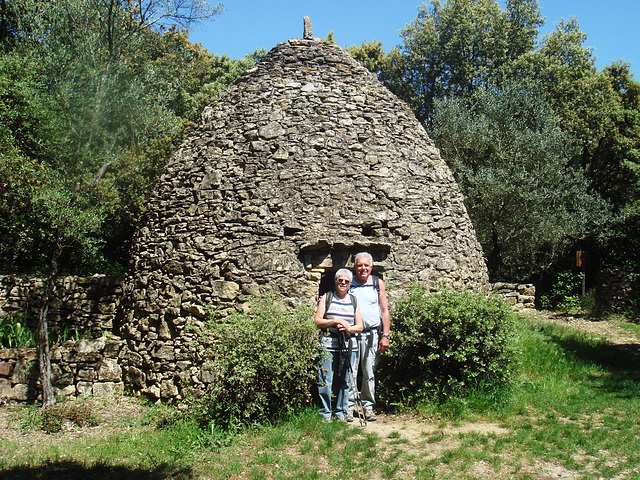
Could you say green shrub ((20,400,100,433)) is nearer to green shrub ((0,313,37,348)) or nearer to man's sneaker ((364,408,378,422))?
green shrub ((0,313,37,348))

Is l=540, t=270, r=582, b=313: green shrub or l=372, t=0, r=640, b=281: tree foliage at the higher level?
l=372, t=0, r=640, b=281: tree foliage

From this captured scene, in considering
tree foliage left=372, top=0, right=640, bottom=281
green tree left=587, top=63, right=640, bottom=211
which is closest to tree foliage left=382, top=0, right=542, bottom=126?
tree foliage left=372, top=0, right=640, bottom=281

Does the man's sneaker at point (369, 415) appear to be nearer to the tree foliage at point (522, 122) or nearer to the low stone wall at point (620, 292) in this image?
the tree foliage at point (522, 122)

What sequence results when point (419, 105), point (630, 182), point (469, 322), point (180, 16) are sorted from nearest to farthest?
point (469, 322) < point (180, 16) < point (630, 182) < point (419, 105)

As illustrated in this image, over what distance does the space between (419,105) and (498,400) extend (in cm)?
1945

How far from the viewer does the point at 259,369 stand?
5.35 metres

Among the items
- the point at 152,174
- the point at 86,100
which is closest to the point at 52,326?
the point at 86,100

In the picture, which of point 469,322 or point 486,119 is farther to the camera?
point 486,119

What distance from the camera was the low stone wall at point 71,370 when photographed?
7.07 m

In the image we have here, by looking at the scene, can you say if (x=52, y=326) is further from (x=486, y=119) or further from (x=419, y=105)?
(x=419, y=105)

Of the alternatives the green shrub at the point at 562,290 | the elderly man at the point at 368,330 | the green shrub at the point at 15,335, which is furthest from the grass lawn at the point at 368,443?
the green shrub at the point at 562,290

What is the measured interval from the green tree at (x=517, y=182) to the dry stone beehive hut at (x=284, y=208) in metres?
8.42

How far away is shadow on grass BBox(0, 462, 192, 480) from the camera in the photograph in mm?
4383

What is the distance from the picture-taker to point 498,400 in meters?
6.15
